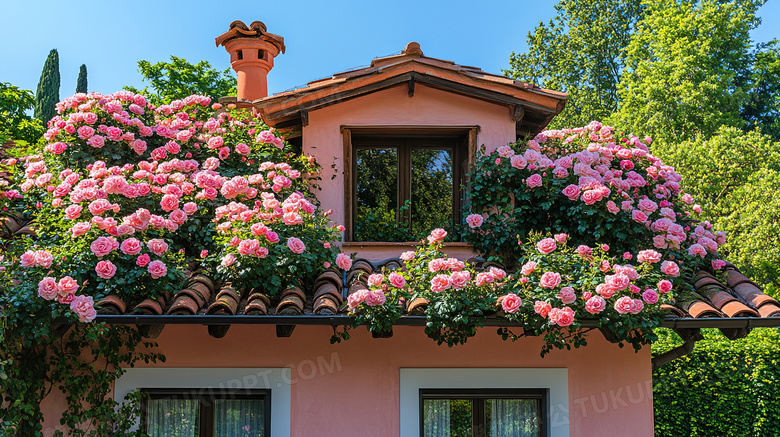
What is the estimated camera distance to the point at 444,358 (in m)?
6.51

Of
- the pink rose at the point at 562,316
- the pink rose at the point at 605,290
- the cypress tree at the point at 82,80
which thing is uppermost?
the cypress tree at the point at 82,80

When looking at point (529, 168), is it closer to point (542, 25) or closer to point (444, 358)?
point (444, 358)

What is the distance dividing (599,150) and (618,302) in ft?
7.96

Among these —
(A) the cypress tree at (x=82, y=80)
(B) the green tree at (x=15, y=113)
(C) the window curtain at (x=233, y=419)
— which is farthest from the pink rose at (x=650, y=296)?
(A) the cypress tree at (x=82, y=80)

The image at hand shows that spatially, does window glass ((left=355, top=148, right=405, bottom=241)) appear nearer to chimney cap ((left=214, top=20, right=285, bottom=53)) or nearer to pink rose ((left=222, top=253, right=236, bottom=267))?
pink rose ((left=222, top=253, right=236, bottom=267))

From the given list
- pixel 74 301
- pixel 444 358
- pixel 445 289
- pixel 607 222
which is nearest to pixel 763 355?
pixel 607 222

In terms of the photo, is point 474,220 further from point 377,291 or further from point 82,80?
point 82,80

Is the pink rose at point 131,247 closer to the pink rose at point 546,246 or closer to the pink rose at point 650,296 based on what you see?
the pink rose at point 546,246

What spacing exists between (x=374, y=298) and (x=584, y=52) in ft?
71.6

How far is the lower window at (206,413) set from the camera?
636cm

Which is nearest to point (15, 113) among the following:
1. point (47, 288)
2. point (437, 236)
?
point (47, 288)

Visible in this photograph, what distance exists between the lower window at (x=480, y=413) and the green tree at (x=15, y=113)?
1268 cm

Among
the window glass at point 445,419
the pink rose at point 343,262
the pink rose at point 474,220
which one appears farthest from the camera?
the pink rose at point 474,220

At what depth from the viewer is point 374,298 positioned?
17.6ft
